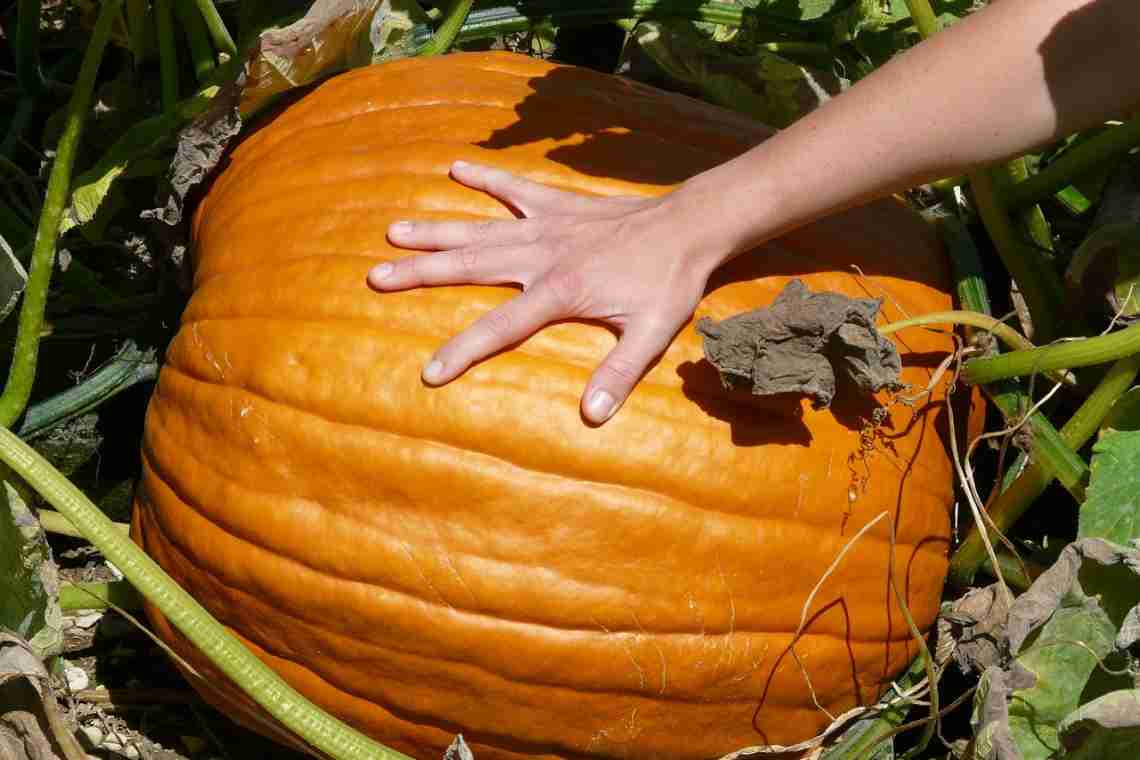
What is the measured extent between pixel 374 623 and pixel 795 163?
753 millimetres

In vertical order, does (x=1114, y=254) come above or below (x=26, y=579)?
above

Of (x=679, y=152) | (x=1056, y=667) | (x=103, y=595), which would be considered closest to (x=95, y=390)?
(x=103, y=595)

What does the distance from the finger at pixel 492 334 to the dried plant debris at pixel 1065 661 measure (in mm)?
683

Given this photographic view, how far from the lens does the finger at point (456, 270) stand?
5.32ft

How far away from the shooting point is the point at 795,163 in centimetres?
158

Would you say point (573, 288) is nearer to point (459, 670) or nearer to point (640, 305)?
point (640, 305)

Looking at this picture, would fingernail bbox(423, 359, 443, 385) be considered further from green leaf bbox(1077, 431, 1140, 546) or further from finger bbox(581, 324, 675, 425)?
green leaf bbox(1077, 431, 1140, 546)

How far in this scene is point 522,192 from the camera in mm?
1711

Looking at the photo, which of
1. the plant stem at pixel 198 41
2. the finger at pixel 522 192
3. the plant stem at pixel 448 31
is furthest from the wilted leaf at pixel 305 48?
the finger at pixel 522 192

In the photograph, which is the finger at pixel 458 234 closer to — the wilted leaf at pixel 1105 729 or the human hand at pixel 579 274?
the human hand at pixel 579 274

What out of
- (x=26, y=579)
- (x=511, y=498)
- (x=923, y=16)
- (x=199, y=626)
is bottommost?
(x=26, y=579)

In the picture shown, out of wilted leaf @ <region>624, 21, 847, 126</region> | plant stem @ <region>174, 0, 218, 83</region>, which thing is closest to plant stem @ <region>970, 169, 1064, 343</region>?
wilted leaf @ <region>624, 21, 847, 126</region>

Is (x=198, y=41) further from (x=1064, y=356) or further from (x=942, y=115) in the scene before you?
(x=1064, y=356)

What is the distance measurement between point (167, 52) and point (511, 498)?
1.05 meters
